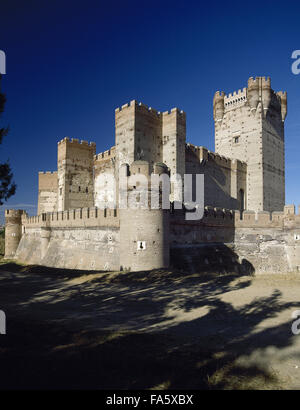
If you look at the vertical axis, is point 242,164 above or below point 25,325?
above

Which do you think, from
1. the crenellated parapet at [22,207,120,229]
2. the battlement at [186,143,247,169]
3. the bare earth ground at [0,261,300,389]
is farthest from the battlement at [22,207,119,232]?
the battlement at [186,143,247,169]

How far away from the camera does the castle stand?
15.6 m

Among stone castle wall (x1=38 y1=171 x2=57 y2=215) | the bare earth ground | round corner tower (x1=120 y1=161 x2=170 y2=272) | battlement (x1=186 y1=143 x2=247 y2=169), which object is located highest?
battlement (x1=186 y1=143 x2=247 y2=169)

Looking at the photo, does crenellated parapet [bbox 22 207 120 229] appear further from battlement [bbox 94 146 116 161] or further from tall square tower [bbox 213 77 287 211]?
tall square tower [bbox 213 77 287 211]

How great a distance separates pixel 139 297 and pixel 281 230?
17.1 m

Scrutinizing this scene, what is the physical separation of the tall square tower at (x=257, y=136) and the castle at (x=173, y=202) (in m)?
0.13

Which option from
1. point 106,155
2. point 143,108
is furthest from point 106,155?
point 143,108

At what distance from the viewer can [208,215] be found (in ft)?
67.7

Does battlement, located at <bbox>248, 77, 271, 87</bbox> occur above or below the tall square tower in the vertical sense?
above

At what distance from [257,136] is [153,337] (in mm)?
33173

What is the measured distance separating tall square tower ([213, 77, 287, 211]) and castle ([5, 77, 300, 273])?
0.43 feet
